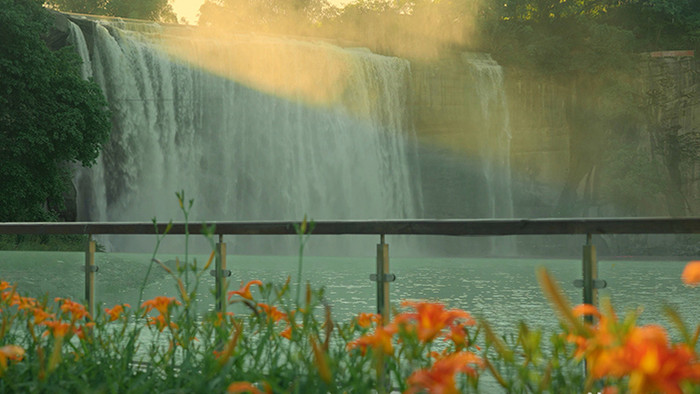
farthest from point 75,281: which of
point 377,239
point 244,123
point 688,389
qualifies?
point 244,123

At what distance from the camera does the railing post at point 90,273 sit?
12.3 ft

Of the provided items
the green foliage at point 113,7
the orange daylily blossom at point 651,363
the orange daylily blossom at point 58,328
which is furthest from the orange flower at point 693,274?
the green foliage at point 113,7

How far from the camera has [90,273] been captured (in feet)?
12.5

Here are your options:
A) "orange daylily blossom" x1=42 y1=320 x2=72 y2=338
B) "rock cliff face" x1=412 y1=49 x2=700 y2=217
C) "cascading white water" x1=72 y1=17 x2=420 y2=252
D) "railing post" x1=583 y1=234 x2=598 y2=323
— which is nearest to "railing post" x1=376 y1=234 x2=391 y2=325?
"railing post" x1=583 y1=234 x2=598 y2=323

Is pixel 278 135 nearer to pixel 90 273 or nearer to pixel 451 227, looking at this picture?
pixel 90 273

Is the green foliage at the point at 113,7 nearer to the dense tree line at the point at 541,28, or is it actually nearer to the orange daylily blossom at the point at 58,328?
the dense tree line at the point at 541,28

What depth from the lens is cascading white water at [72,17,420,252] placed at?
22609 millimetres

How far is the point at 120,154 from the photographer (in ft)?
75.3

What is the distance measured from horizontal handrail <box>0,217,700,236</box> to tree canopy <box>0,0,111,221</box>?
1641cm

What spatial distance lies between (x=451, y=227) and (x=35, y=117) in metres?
18.2

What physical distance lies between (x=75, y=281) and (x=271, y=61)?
22.7 m

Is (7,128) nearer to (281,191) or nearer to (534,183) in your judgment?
(281,191)

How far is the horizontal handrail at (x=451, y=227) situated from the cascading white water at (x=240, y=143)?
1922 centimetres

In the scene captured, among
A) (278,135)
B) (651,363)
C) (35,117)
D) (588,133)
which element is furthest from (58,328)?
(588,133)
